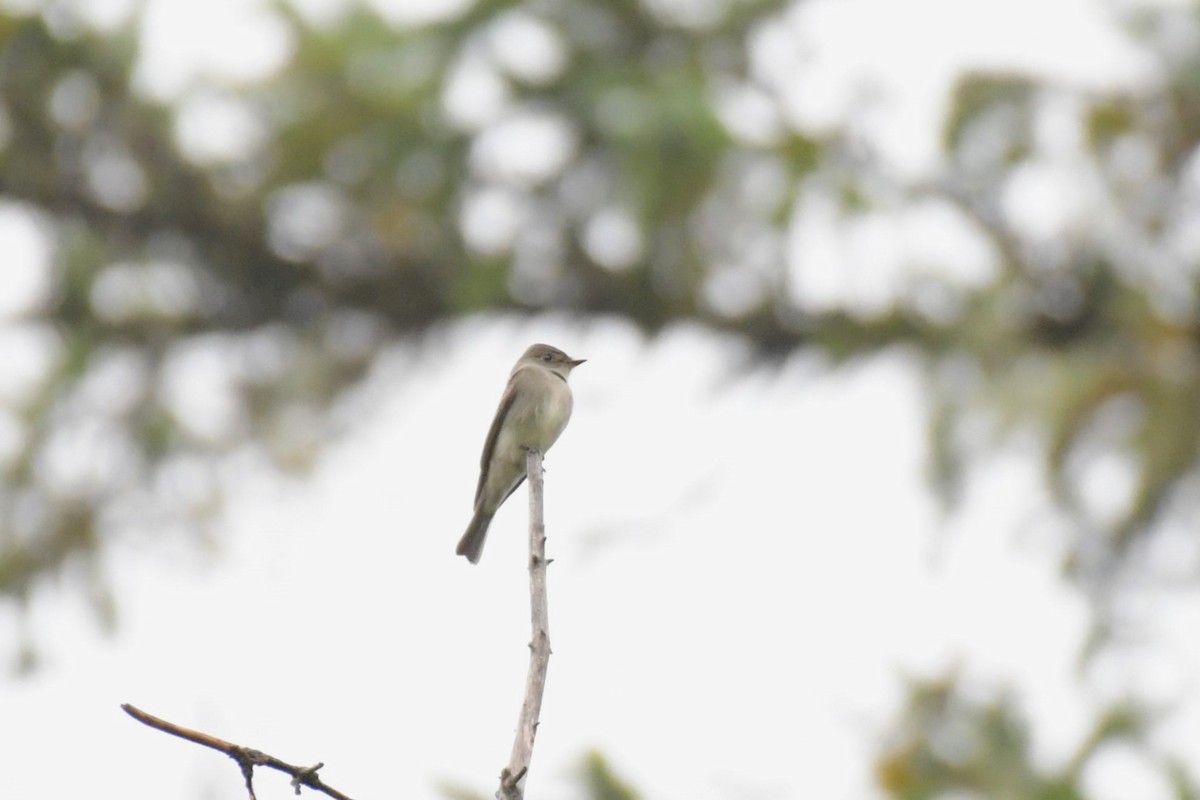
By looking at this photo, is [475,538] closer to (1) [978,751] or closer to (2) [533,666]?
(1) [978,751]

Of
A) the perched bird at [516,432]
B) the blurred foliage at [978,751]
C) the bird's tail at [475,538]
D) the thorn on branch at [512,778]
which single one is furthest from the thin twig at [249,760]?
the blurred foliage at [978,751]

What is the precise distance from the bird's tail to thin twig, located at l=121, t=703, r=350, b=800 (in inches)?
118

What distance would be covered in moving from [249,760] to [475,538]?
3110 mm

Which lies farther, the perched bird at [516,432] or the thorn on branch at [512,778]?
the perched bird at [516,432]

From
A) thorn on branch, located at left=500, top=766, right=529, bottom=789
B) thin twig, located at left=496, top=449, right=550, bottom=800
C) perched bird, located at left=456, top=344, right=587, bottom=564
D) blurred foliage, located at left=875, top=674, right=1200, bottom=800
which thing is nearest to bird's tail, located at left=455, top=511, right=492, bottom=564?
perched bird, located at left=456, top=344, right=587, bottom=564

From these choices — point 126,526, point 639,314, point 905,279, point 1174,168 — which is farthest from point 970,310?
point 126,526

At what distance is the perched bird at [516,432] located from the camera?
477cm

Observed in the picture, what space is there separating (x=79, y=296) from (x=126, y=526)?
137cm

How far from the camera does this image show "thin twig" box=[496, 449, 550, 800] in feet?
6.82

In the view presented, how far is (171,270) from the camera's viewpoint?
8.66m

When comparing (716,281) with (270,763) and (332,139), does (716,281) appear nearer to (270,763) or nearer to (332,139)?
(332,139)

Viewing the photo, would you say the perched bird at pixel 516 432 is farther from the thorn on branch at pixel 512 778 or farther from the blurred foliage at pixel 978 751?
the thorn on branch at pixel 512 778

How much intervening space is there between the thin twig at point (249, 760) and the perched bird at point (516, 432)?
2.58 metres

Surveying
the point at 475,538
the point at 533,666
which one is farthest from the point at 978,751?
the point at 533,666
